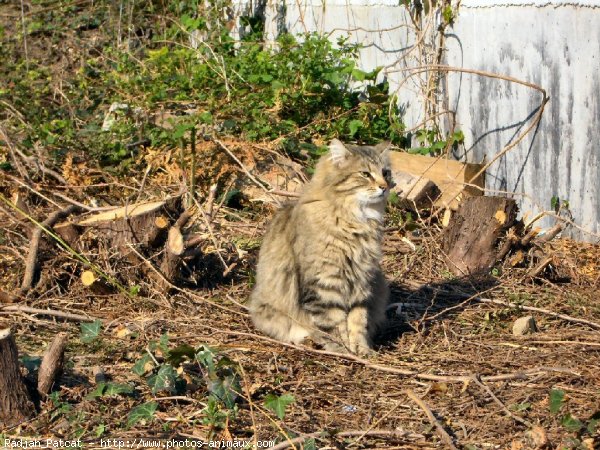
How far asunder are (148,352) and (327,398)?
0.93 metres

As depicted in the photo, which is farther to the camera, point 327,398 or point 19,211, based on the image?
point 19,211

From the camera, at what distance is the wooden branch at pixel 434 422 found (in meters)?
3.88

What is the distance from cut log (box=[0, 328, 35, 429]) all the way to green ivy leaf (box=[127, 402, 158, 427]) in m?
0.47

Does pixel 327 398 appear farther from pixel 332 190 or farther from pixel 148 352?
pixel 332 190

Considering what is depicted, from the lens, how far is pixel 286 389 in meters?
4.51

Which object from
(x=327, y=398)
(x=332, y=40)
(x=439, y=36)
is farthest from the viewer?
(x=332, y=40)

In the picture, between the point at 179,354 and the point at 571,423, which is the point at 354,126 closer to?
the point at 179,354

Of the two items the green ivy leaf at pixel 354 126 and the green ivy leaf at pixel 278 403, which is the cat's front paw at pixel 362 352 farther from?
the green ivy leaf at pixel 354 126

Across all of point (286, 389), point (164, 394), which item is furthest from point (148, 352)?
point (286, 389)

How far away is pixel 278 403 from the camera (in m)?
4.02

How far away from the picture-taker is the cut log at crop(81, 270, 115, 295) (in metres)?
5.79

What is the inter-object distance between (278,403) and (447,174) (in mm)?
3795

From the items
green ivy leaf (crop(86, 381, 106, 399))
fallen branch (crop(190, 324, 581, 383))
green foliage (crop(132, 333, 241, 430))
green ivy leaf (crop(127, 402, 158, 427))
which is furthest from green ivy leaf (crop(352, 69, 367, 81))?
green ivy leaf (crop(127, 402, 158, 427))

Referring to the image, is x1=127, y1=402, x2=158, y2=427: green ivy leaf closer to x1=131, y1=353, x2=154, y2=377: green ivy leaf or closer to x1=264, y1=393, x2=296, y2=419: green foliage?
x1=131, y1=353, x2=154, y2=377: green ivy leaf
